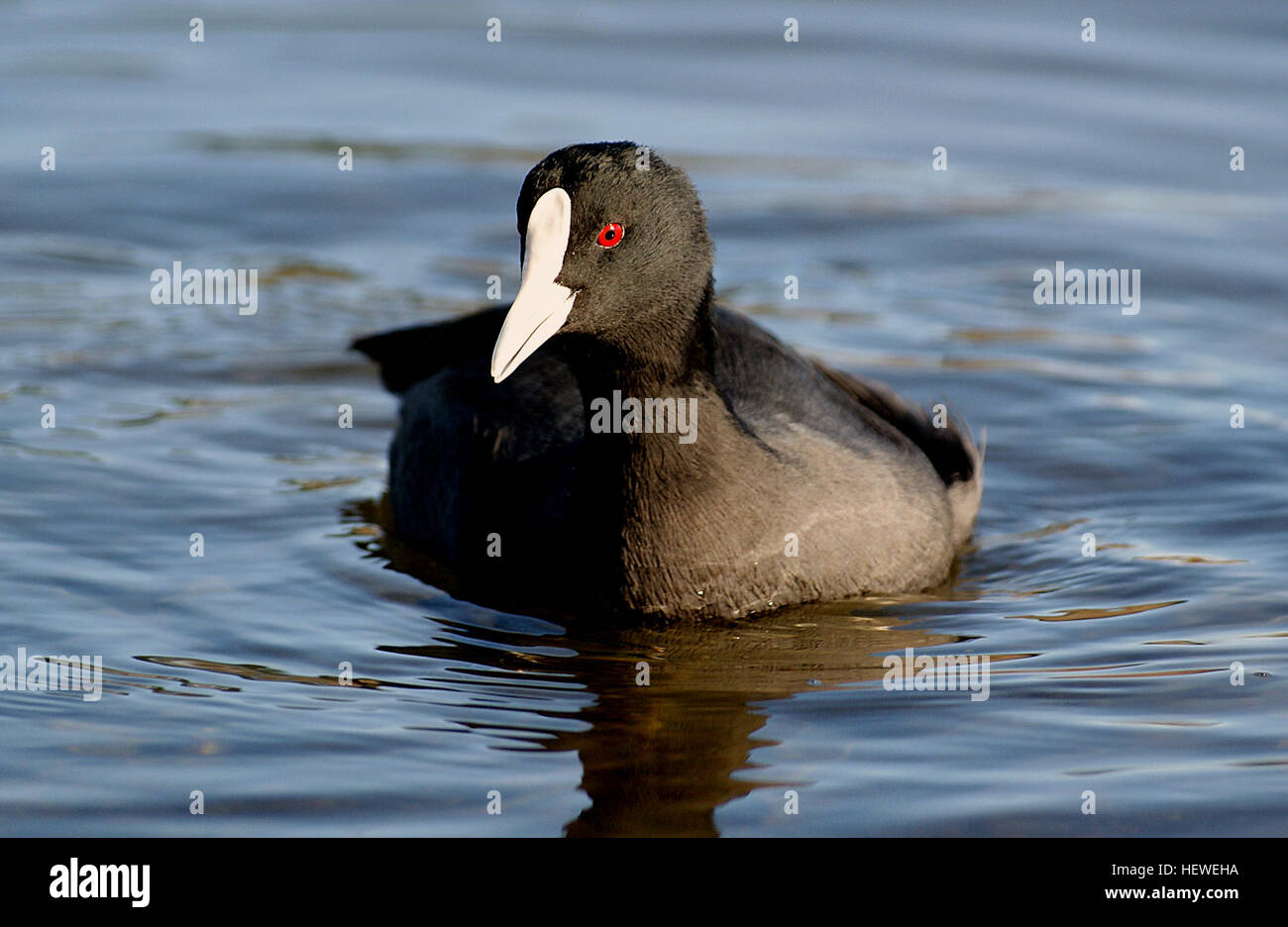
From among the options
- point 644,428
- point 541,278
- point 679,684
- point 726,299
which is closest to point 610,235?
point 541,278

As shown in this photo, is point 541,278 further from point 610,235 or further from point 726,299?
point 726,299

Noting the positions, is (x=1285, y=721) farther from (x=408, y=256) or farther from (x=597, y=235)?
(x=408, y=256)

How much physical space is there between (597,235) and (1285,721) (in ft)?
7.69

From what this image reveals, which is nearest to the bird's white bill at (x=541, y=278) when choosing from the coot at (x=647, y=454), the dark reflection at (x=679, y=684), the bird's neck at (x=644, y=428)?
the coot at (x=647, y=454)

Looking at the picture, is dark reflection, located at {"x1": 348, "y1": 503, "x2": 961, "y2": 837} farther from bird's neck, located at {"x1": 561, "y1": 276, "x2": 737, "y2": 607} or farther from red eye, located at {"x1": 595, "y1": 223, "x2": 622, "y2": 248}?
red eye, located at {"x1": 595, "y1": 223, "x2": 622, "y2": 248}

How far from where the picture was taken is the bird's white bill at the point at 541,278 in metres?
5.16

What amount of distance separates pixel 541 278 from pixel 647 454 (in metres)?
0.70

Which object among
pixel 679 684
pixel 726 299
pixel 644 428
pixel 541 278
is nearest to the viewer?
pixel 541 278

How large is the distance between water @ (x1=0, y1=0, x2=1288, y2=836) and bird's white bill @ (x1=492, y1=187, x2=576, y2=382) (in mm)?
1015

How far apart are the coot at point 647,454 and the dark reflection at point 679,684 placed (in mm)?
111

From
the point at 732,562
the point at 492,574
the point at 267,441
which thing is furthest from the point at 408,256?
the point at 732,562

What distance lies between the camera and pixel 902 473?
6.18 meters

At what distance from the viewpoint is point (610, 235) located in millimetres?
5289

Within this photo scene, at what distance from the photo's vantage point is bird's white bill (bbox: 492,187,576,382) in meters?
5.16
